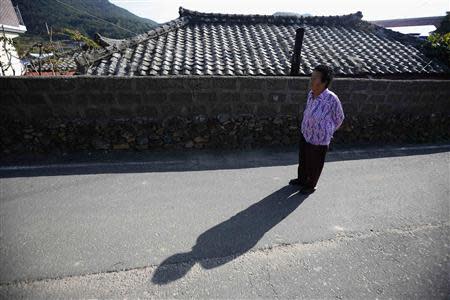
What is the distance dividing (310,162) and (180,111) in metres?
2.78

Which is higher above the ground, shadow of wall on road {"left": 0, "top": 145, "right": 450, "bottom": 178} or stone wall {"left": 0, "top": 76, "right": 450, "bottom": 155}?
stone wall {"left": 0, "top": 76, "right": 450, "bottom": 155}

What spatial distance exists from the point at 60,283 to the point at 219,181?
245 centimetres

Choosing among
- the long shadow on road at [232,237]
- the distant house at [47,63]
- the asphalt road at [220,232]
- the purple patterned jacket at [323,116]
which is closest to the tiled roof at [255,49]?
the distant house at [47,63]

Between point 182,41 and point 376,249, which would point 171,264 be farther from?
point 182,41

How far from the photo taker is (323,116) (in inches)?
136

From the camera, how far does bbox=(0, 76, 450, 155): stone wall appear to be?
4.66 meters

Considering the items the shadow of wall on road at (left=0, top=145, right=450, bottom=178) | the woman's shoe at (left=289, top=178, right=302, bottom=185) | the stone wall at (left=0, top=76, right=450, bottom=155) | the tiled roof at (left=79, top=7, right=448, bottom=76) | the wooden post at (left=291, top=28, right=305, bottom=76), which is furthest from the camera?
the tiled roof at (left=79, top=7, right=448, bottom=76)

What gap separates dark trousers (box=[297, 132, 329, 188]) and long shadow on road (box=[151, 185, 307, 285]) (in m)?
0.29

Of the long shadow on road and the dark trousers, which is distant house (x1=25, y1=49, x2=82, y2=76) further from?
the dark trousers

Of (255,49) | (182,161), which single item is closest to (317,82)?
(182,161)

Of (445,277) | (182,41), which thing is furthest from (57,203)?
(182,41)

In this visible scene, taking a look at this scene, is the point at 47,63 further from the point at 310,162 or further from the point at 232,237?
the point at 310,162

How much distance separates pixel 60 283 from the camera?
7.86ft

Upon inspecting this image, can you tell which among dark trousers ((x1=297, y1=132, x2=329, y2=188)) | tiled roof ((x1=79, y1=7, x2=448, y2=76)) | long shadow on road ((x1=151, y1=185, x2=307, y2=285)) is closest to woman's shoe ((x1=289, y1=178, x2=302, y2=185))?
dark trousers ((x1=297, y1=132, x2=329, y2=188))
